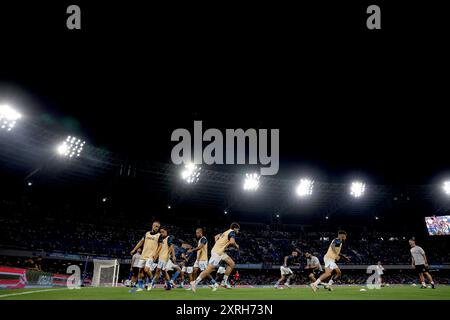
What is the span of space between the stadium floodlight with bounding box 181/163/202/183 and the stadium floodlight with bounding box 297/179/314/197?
15958 millimetres

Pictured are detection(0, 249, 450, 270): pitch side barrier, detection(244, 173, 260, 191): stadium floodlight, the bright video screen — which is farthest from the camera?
the bright video screen

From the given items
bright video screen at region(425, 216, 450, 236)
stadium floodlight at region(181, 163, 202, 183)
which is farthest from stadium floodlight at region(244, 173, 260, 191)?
bright video screen at region(425, 216, 450, 236)

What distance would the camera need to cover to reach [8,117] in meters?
25.3

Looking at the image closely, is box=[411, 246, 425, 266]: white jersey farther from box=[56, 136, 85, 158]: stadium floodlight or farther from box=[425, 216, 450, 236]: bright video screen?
box=[425, 216, 450, 236]: bright video screen

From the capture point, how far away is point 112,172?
121 feet

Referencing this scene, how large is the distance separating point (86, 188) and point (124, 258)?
1188cm

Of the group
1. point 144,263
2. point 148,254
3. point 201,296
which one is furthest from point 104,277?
point 201,296

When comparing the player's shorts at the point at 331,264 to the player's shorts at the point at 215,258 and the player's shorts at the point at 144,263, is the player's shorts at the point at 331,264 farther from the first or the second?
the player's shorts at the point at 144,263

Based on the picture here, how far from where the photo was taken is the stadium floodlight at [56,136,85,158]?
1171 inches

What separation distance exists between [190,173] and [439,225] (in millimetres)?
40374

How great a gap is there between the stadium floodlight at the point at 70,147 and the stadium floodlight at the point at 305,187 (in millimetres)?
30594

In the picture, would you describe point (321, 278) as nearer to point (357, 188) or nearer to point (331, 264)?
point (331, 264)

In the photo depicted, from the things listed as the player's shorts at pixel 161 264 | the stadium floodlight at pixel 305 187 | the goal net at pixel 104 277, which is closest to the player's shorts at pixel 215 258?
the player's shorts at pixel 161 264

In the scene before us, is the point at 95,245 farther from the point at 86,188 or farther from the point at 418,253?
the point at 418,253
